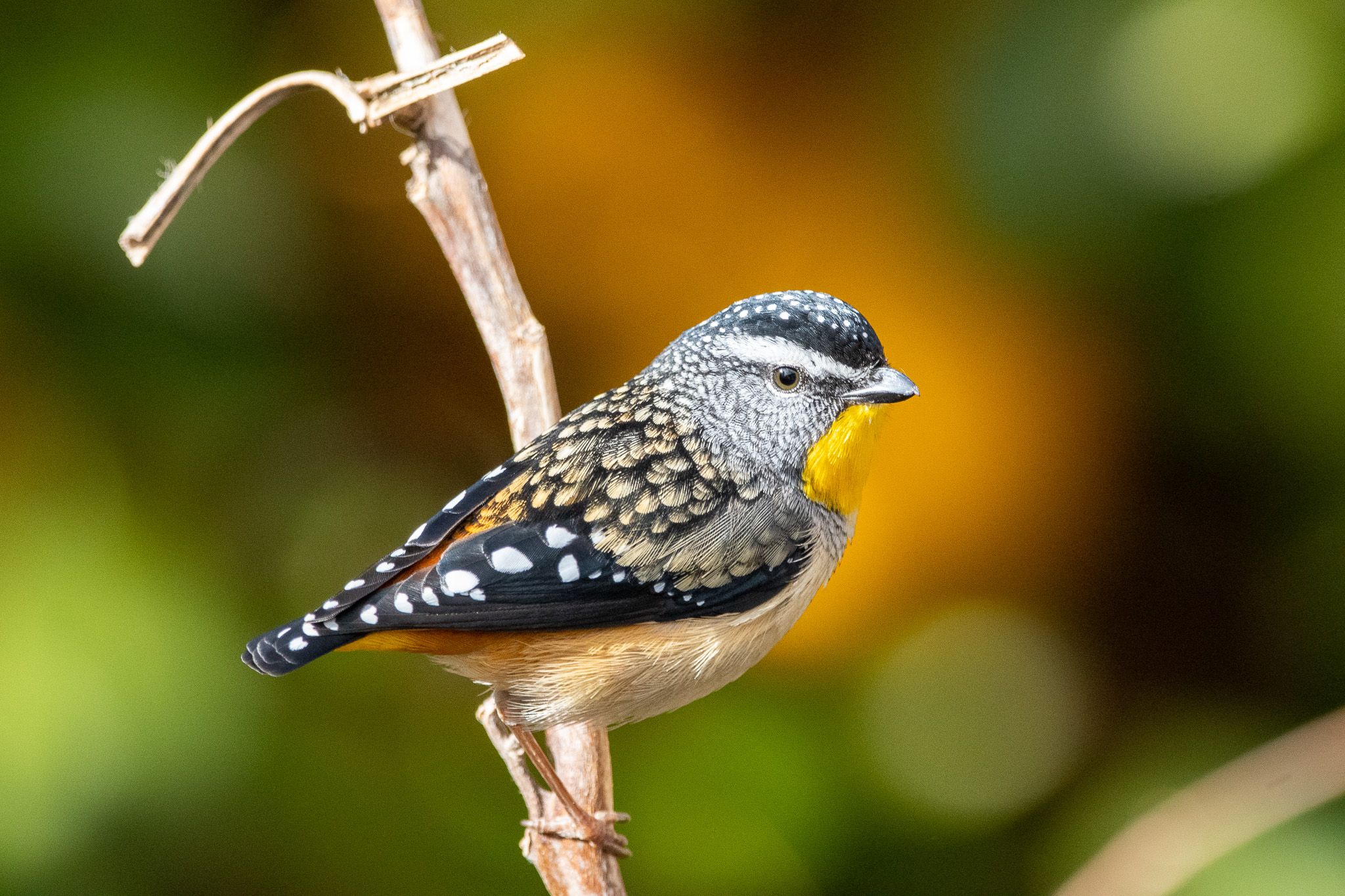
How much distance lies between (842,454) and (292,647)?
0.76m

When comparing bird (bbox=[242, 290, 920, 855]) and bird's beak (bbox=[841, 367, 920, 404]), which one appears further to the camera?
bird's beak (bbox=[841, 367, 920, 404])

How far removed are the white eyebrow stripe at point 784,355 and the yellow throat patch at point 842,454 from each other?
55 millimetres

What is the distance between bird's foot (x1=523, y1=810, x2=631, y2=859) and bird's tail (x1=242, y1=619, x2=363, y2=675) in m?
0.53

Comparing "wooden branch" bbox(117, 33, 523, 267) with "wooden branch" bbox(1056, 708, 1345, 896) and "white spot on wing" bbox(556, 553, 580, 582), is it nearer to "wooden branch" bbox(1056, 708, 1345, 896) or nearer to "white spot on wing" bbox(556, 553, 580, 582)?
"white spot on wing" bbox(556, 553, 580, 582)

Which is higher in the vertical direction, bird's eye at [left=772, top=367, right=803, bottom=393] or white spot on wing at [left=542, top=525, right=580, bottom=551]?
bird's eye at [left=772, top=367, right=803, bottom=393]

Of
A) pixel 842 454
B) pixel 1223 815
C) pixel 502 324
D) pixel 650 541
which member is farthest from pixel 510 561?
pixel 1223 815

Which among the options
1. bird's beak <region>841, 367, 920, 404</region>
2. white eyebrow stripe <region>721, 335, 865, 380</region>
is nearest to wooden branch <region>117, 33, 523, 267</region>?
white eyebrow stripe <region>721, 335, 865, 380</region>

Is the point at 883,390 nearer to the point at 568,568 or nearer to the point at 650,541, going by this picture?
the point at 650,541

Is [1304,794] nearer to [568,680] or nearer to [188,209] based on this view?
[568,680]

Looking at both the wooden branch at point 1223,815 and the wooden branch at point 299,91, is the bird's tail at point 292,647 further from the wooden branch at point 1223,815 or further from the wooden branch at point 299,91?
the wooden branch at point 1223,815

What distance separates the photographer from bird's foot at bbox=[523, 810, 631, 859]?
171cm

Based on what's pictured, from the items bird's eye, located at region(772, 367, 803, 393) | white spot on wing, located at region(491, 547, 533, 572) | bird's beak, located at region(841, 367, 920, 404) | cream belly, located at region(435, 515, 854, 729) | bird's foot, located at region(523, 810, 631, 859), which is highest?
bird's eye, located at region(772, 367, 803, 393)

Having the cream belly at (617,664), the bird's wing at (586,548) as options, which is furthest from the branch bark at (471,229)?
the cream belly at (617,664)

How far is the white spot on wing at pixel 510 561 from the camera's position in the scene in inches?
56.1
